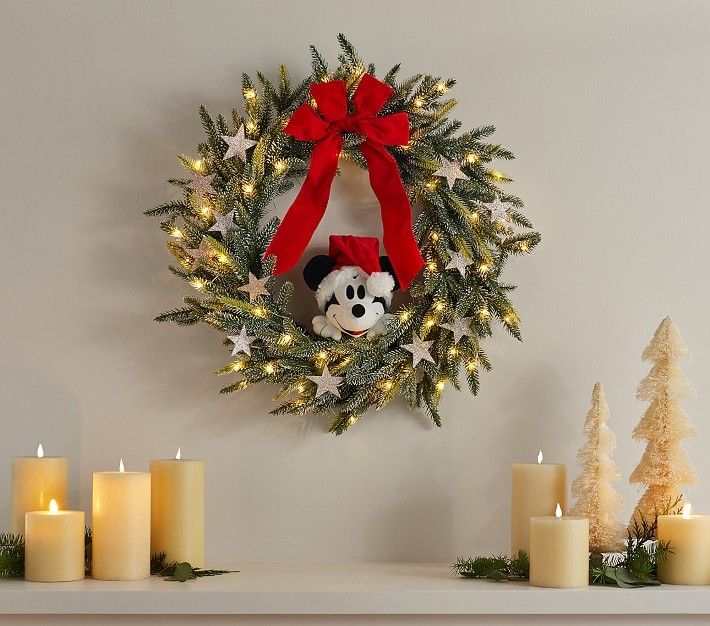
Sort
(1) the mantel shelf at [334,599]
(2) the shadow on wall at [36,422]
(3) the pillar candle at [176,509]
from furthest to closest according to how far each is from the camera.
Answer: (2) the shadow on wall at [36,422]
(3) the pillar candle at [176,509]
(1) the mantel shelf at [334,599]

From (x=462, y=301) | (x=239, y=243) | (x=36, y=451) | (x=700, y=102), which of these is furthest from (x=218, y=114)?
(x=700, y=102)

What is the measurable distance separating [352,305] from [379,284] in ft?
0.20

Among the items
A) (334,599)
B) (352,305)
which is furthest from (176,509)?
(352,305)

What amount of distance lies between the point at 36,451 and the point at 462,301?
0.83 meters

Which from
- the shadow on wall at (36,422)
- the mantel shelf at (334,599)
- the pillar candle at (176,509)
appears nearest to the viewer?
the mantel shelf at (334,599)

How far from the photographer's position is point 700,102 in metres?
1.88

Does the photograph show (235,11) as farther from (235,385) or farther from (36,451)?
(36,451)

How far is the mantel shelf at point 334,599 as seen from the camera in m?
1.47

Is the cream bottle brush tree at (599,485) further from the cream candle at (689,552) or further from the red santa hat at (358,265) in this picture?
the red santa hat at (358,265)

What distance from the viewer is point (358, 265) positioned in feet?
5.66

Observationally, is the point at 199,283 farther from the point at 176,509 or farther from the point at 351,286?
the point at 176,509

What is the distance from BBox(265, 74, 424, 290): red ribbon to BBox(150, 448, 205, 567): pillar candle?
1.30 feet

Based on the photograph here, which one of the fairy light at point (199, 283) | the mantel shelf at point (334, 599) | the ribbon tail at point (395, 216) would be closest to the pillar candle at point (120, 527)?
the mantel shelf at point (334, 599)

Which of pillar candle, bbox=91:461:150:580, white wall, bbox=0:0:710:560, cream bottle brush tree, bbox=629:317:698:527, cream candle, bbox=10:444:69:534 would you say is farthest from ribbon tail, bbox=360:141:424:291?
cream candle, bbox=10:444:69:534
